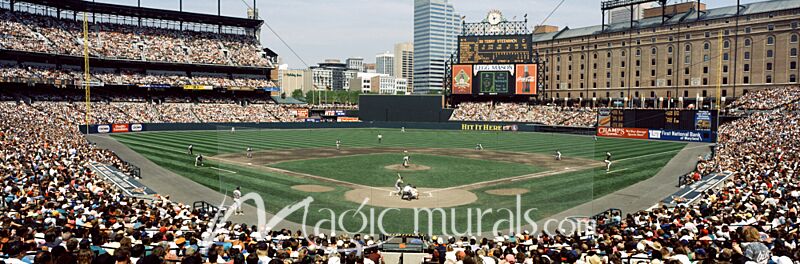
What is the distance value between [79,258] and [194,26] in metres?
87.2

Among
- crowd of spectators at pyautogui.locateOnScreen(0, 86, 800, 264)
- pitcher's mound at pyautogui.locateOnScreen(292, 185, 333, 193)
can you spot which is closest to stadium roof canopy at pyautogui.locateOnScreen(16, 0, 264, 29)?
crowd of spectators at pyautogui.locateOnScreen(0, 86, 800, 264)

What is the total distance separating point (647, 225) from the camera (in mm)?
13891

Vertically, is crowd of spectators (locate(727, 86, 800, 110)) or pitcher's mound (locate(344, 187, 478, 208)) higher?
crowd of spectators (locate(727, 86, 800, 110))

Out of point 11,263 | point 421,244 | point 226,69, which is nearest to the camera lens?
point 11,263

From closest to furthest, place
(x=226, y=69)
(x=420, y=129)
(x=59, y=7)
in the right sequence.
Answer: (x=59, y=7) < (x=420, y=129) < (x=226, y=69)

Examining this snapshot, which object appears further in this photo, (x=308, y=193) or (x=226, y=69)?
(x=226, y=69)

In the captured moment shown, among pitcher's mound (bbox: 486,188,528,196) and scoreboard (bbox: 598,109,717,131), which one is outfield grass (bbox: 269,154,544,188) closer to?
pitcher's mound (bbox: 486,188,528,196)

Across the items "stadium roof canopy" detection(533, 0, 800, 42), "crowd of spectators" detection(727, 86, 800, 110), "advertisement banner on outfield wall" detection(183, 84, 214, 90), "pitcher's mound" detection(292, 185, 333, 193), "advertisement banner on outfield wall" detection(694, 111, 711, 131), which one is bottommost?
"pitcher's mound" detection(292, 185, 333, 193)

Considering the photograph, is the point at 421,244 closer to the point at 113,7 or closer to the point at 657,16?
the point at 113,7

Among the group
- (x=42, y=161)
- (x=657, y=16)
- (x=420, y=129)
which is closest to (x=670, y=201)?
(x=42, y=161)

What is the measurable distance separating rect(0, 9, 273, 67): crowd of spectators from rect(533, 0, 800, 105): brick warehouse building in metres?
60.2

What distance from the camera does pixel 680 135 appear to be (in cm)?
5459

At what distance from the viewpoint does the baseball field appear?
63.0 feet

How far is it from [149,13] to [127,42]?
18.7ft
